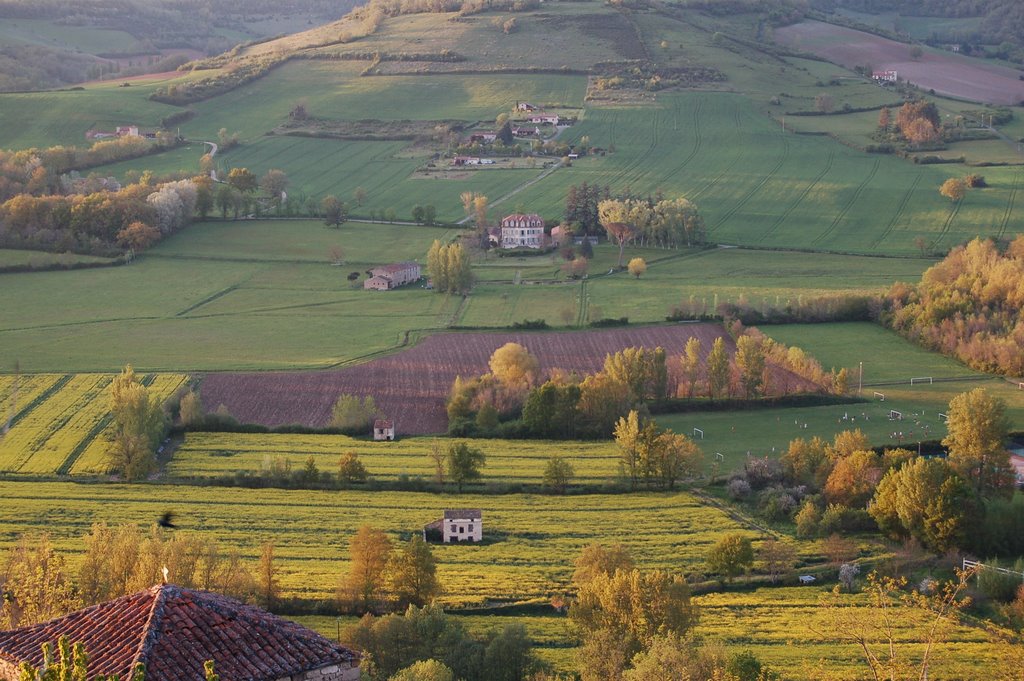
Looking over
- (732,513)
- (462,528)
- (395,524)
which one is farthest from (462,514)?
(732,513)

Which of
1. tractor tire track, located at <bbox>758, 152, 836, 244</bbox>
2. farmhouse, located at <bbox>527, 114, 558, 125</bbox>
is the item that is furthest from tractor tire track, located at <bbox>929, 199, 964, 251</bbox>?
farmhouse, located at <bbox>527, 114, 558, 125</bbox>

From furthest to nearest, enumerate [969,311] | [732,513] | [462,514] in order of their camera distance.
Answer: [969,311], [732,513], [462,514]

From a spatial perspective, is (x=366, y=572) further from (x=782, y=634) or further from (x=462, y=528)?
(x=782, y=634)

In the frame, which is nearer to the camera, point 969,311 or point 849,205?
point 969,311

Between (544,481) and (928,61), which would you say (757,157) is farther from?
(544,481)

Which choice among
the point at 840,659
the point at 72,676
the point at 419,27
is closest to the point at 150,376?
the point at 840,659

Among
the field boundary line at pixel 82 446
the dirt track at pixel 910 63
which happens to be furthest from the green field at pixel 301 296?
the dirt track at pixel 910 63
